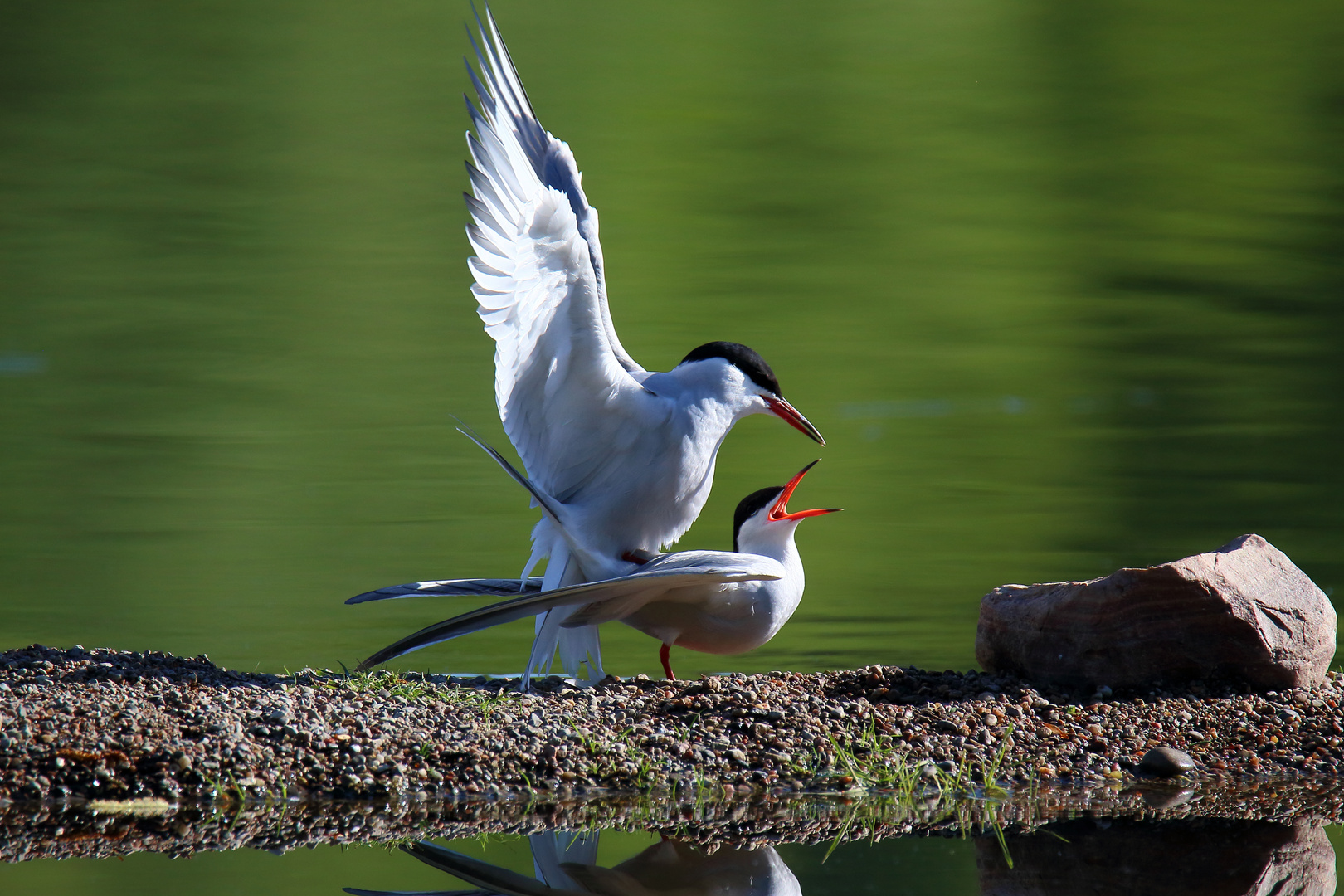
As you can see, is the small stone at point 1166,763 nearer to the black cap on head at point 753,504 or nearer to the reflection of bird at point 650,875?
the reflection of bird at point 650,875

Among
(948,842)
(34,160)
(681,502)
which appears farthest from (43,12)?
(948,842)

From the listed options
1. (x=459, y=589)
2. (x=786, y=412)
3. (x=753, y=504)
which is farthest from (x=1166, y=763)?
(x=459, y=589)

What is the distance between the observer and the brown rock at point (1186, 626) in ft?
18.9

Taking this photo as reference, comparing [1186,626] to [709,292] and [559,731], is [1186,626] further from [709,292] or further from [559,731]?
[709,292]

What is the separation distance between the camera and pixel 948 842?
15.1ft

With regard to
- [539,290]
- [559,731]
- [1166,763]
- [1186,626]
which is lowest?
[1166,763]

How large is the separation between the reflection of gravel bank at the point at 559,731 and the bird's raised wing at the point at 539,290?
102 centimetres

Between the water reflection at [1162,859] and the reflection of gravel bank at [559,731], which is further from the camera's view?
the reflection of gravel bank at [559,731]

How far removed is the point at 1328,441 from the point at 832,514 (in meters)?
Answer: 3.42

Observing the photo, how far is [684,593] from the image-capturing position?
19.7ft

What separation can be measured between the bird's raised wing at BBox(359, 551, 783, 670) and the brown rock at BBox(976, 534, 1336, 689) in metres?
0.99

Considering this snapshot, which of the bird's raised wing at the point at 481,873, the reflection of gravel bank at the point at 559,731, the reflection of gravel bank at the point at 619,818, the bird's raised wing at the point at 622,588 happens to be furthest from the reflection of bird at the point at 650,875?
the bird's raised wing at the point at 622,588

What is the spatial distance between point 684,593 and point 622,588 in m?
0.33

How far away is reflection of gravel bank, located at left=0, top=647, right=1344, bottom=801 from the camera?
482cm
